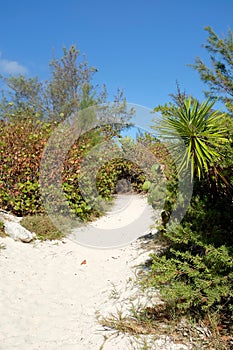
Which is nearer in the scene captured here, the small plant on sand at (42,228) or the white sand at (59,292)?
the white sand at (59,292)

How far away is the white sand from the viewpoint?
280cm

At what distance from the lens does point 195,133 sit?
2.85m

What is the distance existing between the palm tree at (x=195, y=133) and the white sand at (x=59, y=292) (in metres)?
1.59

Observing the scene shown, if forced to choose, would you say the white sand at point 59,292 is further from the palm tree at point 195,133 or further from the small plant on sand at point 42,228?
the palm tree at point 195,133

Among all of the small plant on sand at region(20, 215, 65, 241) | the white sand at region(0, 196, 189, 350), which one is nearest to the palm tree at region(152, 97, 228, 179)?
the white sand at region(0, 196, 189, 350)

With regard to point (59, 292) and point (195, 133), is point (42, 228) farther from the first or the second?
point (195, 133)

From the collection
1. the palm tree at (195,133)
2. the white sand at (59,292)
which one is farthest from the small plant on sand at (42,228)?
the palm tree at (195,133)

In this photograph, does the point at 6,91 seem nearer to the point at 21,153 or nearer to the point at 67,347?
the point at 21,153

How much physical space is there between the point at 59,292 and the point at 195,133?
8.65 feet

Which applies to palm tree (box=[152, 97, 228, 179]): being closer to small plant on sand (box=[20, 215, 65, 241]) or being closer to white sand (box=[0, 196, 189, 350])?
white sand (box=[0, 196, 189, 350])

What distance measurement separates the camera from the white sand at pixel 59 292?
280cm

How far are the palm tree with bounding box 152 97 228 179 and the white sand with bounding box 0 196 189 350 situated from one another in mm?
1593

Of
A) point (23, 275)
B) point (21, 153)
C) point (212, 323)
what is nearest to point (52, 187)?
point (21, 153)

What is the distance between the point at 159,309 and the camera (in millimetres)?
3049
